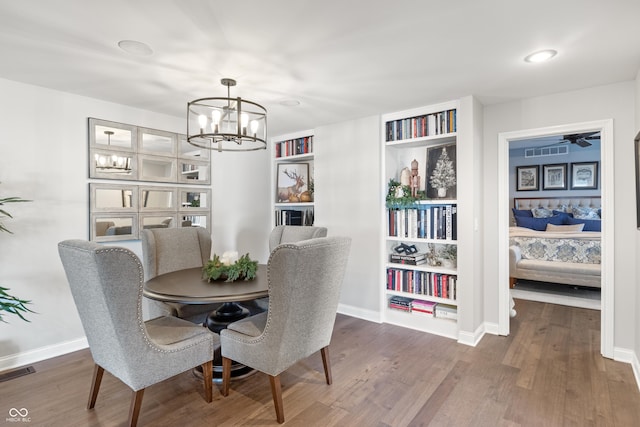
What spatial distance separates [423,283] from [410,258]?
0.95 ft

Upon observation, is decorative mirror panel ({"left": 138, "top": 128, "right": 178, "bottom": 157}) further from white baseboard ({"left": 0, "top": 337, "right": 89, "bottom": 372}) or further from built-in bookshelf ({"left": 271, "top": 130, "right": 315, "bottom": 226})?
white baseboard ({"left": 0, "top": 337, "right": 89, "bottom": 372})

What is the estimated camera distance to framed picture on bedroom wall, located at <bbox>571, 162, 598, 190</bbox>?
650cm

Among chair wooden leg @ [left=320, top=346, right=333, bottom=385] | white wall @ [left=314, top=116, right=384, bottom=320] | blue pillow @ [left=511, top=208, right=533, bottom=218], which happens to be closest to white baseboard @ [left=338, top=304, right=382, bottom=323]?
white wall @ [left=314, top=116, right=384, bottom=320]

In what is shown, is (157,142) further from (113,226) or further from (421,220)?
(421,220)

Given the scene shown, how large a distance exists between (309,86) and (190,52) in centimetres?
98

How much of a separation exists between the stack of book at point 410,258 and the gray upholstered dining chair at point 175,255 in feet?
6.34

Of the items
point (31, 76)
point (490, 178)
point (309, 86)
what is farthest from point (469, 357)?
point (31, 76)

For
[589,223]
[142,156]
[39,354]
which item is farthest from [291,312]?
[589,223]

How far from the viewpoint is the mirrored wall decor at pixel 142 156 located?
312cm

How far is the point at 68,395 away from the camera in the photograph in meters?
2.24

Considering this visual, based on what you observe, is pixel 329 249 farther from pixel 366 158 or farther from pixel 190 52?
pixel 366 158

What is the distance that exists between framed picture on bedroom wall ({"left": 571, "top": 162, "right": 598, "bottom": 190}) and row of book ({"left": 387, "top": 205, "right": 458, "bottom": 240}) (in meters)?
5.02

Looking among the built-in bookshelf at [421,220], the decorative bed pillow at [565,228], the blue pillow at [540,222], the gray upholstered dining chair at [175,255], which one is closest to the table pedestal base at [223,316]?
the gray upholstered dining chair at [175,255]

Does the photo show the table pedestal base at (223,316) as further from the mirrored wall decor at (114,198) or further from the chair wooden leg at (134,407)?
the mirrored wall decor at (114,198)
